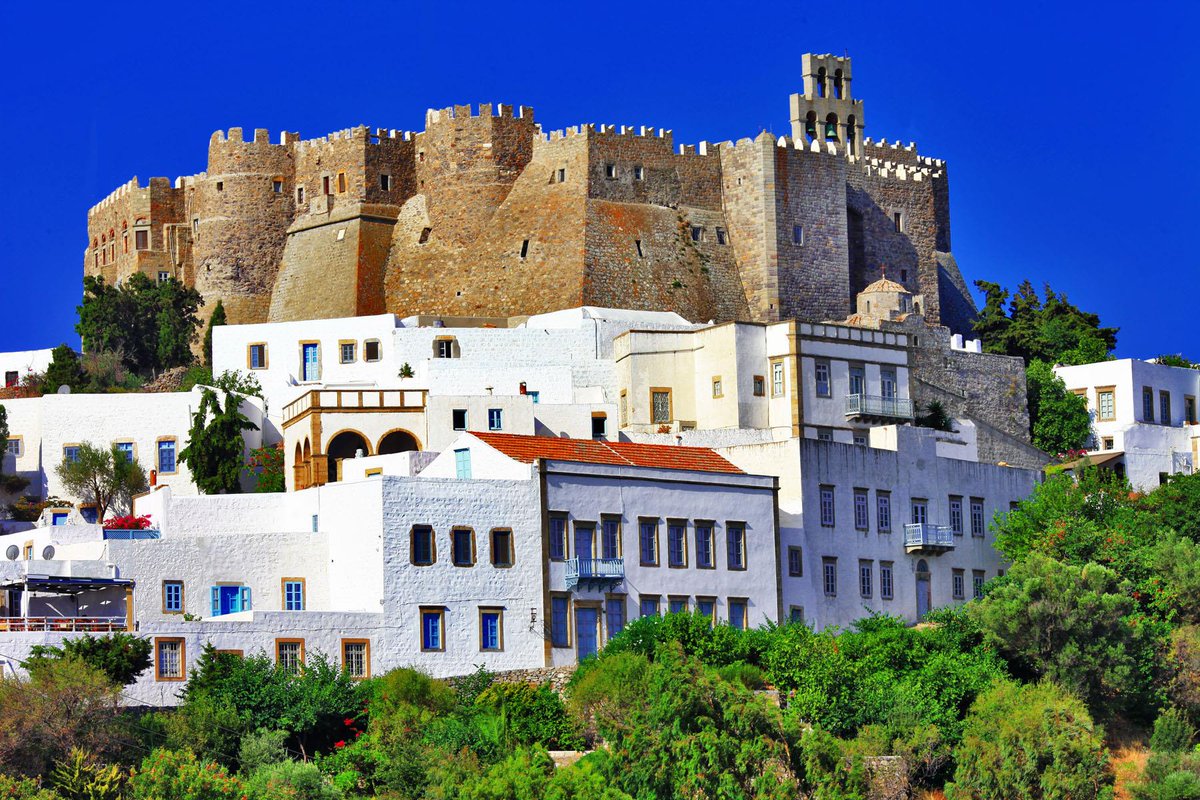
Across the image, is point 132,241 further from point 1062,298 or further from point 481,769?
point 481,769

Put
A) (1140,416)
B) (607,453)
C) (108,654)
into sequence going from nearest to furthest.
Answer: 1. (108,654)
2. (607,453)
3. (1140,416)

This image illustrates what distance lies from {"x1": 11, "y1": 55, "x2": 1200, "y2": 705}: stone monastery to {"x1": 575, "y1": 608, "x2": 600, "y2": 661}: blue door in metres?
0.07

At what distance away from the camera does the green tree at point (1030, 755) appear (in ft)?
160

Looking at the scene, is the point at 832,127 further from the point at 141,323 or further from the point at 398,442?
the point at 398,442

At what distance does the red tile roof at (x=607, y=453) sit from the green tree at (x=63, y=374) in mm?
21849

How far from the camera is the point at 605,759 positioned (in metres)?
45.2

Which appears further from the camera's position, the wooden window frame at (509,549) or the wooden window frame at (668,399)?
the wooden window frame at (668,399)

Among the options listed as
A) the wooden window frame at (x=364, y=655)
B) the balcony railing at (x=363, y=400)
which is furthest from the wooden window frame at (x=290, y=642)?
the balcony railing at (x=363, y=400)

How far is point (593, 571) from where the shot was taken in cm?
5138

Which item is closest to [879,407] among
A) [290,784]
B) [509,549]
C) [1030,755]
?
[509,549]

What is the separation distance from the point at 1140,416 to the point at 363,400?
24789 mm

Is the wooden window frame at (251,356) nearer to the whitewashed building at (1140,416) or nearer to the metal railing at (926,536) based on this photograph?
the metal railing at (926,536)

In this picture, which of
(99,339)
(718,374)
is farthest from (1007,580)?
(99,339)

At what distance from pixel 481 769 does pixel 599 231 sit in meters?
31.7
